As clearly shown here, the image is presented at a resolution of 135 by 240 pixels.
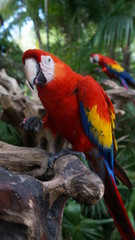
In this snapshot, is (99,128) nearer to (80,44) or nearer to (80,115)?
(80,115)

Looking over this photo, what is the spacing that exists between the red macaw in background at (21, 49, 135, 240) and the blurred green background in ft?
1.26

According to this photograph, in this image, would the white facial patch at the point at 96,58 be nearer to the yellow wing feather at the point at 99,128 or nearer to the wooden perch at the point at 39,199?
the yellow wing feather at the point at 99,128

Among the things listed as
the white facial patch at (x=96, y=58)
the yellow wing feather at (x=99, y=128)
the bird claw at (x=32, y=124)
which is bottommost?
the white facial patch at (x=96, y=58)

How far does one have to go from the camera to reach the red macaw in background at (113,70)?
7.25 feet

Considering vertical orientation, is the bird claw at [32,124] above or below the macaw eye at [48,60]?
below

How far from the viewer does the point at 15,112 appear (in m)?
1.21

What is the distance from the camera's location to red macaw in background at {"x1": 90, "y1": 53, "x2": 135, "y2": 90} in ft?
7.25

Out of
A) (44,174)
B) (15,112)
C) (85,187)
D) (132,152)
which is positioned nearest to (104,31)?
(132,152)

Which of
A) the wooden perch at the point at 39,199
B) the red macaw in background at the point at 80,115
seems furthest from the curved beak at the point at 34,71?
the wooden perch at the point at 39,199

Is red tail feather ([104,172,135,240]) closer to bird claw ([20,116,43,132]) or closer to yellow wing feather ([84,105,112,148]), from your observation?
yellow wing feather ([84,105,112,148])

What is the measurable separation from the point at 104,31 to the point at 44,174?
168 cm

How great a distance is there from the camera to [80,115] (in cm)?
82

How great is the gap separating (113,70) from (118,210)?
5.54 feet

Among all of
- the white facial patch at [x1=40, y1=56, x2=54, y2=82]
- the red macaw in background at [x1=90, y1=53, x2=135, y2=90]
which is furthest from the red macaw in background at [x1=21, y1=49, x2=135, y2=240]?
the red macaw in background at [x1=90, y1=53, x2=135, y2=90]
